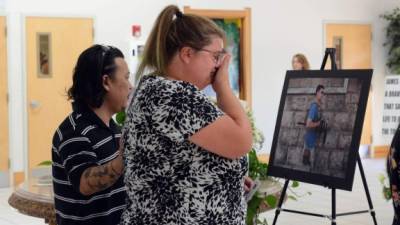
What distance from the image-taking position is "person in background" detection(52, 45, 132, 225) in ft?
5.67

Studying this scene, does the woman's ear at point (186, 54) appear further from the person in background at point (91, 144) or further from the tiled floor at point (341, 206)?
the tiled floor at point (341, 206)

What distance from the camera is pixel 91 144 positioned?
1.77 metres

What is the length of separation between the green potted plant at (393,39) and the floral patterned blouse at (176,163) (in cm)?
910

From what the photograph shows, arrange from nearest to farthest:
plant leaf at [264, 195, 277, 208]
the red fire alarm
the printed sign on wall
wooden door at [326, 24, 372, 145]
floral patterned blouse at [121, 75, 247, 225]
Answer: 1. floral patterned blouse at [121, 75, 247, 225]
2. plant leaf at [264, 195, 277, 208]
3. the printed sign on wall
4. the red fire alarm
5. wooden door at [326, 24, 372, 145]

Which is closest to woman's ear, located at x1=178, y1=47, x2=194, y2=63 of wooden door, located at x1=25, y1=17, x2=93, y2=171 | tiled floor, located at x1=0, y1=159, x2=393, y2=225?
tiled floor, located at x1=0, y1=159, x2=393, y2=225

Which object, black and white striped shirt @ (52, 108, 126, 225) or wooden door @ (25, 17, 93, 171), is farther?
wooden door @ (25, 17, 93, 171)

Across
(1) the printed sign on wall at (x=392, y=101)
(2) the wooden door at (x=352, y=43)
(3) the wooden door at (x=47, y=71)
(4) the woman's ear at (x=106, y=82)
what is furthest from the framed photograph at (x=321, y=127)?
(2) the wooden door at (x=352, y=43)

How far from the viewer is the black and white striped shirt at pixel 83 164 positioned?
175cm

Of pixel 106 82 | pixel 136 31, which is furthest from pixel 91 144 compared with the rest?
pixel 136 31

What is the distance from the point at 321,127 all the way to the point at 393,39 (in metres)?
7.54

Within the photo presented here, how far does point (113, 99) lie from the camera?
1.91m

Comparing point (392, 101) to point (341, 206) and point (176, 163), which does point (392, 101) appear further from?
point (176, 163)

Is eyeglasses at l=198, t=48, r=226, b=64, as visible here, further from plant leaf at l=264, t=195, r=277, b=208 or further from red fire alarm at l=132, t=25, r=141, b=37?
red fire alarm at l=132, t=25, r=141, b=37

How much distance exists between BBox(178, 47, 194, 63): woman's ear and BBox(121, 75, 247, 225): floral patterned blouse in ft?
0.24
